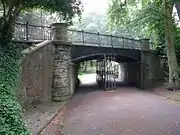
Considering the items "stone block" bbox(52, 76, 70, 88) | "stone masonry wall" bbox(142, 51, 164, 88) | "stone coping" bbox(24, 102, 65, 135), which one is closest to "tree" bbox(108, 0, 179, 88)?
"stone masonry wall" bbox(142, 51, 164, 88)

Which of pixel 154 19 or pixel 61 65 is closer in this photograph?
pixel 61 65

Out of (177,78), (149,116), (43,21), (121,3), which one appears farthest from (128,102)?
(43,21)

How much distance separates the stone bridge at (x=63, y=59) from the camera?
1176cm

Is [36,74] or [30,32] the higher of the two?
[30,32]

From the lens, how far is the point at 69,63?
14.7 m

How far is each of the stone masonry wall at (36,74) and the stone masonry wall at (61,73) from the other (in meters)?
0.33

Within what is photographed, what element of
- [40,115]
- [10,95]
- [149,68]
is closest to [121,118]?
[40,115]

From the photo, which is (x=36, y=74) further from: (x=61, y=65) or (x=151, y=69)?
(x=151, y=69)

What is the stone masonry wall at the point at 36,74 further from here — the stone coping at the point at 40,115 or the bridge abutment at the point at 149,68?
the bridge abutment at the point at 149,68

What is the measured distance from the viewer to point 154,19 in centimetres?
1891

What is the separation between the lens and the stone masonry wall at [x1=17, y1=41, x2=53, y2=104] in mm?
11055

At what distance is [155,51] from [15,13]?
45.7ft

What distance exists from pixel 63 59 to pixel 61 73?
0.76m

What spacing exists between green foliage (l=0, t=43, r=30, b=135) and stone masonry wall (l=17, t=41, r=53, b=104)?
2.39 feet
